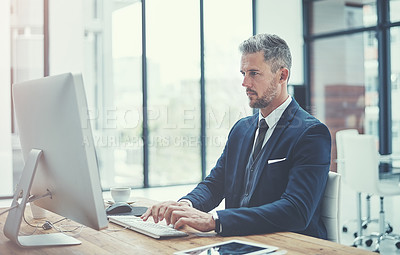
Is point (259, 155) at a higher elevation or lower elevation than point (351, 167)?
higher

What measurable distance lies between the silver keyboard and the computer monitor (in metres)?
0.20

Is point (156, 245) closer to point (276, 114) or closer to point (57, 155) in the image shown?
point (57, 155)

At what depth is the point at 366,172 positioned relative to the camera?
13.2ft

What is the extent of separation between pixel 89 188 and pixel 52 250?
0.98 feet

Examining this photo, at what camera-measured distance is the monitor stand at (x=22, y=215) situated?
1404 mm

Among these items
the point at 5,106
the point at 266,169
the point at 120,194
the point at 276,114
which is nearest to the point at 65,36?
the point at 5,106

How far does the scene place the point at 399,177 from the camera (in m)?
3.90

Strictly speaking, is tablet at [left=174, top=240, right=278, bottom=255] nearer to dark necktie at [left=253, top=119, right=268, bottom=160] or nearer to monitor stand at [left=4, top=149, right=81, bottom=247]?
monitor stand at [left=4, top=149, right=81, bottom=247]

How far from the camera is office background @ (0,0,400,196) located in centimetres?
539

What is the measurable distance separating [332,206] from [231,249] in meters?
0.55

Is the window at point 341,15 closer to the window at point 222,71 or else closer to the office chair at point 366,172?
the window at point 222,71

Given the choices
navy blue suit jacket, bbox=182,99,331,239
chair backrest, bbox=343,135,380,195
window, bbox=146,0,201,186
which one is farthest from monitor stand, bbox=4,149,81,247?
window, bbox=146,0,201,186

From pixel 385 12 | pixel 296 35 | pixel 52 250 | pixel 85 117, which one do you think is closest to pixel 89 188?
pixel 85 117

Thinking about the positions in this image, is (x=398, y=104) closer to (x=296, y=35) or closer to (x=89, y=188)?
(x=296, y=35)
